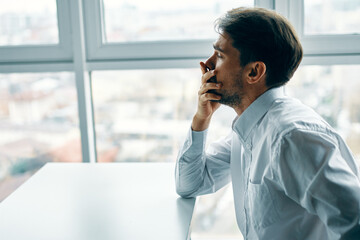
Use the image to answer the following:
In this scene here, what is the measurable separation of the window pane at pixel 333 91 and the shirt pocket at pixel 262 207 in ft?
2.89

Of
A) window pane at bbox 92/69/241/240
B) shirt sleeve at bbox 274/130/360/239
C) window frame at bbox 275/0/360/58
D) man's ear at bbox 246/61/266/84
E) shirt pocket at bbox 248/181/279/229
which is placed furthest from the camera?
window pane at bbox 92/69/241/240

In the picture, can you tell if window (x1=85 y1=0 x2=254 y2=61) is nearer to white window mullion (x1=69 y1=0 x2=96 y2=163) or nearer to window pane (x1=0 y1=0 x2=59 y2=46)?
white window mullion (x1=69 y1=0 x2=96 y2=163)

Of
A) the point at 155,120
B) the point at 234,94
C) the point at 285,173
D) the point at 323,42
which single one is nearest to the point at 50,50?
the point at 155,120

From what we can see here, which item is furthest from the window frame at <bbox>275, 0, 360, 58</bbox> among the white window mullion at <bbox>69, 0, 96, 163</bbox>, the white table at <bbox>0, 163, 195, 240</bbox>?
the white window mullion at <bbox>69, 0, 96, 163</bbox>

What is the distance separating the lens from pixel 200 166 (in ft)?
4.66

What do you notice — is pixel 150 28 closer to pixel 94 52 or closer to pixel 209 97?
pixel 94 52

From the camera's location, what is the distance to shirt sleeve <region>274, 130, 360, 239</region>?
0.94 metres

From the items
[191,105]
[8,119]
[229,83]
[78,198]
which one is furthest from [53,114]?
[229,83]

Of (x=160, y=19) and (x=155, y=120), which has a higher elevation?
(x=160, y=19)

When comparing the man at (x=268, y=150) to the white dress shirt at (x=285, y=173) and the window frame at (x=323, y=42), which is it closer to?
the white dress shirt at (x=285, y=173)

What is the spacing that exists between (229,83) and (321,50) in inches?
28.4

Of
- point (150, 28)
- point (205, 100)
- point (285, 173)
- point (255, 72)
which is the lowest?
point (285, 173)

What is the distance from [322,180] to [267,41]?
455mm

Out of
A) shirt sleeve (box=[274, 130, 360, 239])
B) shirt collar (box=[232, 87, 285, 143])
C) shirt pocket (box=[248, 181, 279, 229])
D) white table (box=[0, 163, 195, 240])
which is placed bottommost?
white table (box=[0, 163, 195, 240])
